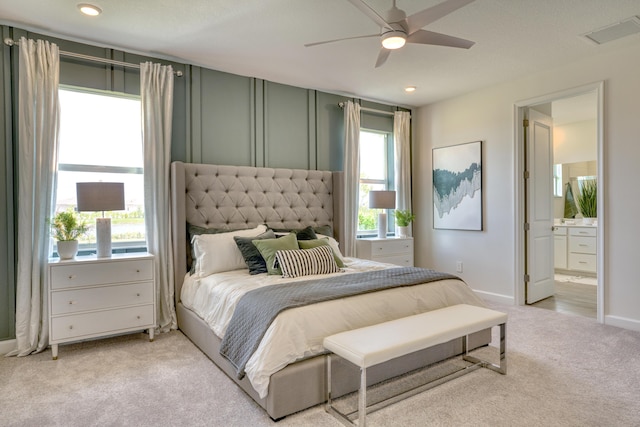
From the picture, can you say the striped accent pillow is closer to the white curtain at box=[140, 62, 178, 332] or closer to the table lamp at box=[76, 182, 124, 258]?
the white curtain at box=[140, 62, 178, 332]

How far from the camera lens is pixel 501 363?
2.56m

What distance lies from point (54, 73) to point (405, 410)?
→ 3.60 m

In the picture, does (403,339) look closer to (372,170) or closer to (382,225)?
(382,225)

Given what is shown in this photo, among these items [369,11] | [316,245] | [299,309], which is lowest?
[299,309]

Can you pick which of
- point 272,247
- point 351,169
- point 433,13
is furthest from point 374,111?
point 433,13

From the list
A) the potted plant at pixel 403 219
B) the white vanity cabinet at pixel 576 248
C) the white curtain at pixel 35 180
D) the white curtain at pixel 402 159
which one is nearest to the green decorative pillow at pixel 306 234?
the potted plant at pixel 403 219

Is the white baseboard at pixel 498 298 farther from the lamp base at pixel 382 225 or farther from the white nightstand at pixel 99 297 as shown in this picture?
the white nightstand at pixel 99 297

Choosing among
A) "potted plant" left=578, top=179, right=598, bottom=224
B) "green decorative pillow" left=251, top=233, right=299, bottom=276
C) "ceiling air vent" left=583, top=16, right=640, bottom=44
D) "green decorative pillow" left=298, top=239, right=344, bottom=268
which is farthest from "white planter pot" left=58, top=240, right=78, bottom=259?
"potted plant" left=578, top=179, right=598, bottom=224

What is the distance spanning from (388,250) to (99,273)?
320 centimetres

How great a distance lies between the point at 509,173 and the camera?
4.48 metres

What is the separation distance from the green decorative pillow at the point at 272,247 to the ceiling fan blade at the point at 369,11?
1.88 m

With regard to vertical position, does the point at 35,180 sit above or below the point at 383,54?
below

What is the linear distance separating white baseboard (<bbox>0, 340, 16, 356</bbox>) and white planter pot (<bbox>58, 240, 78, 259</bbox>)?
77cm

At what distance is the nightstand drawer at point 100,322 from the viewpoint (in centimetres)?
291
